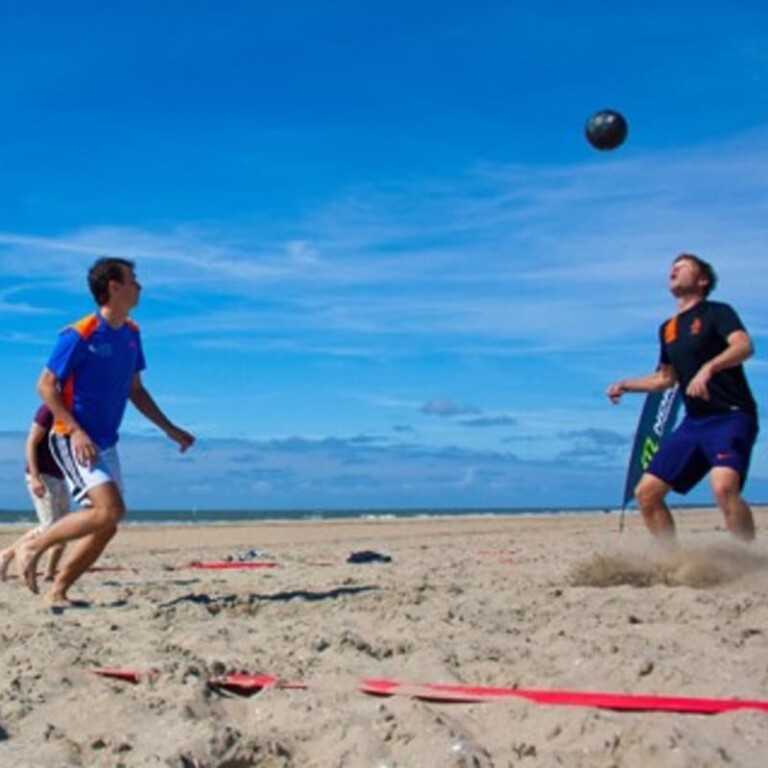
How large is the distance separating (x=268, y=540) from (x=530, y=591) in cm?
1270

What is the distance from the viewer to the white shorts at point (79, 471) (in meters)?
6.63

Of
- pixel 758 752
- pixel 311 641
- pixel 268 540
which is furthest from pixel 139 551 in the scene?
pixel 758 752

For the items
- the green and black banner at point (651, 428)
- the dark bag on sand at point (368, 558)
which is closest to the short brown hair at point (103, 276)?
the dark bag on sand at point (368, 558)

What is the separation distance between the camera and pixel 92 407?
22.4 feet

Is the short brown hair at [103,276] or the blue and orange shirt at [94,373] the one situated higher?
the short brown hair at [103,276]

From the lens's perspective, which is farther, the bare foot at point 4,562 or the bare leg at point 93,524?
the bare foot at point 4,562

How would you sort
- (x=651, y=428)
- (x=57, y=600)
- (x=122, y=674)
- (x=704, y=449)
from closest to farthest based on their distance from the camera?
1. (x=122, y=674)
2. (x=57, y=600)
3. (x=704, y=449)
4. (x=651, y=428)

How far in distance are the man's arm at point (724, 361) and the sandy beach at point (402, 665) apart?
0.99 m

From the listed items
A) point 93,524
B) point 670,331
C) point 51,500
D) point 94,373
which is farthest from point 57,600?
point 670,331

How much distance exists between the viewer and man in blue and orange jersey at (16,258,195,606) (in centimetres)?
660

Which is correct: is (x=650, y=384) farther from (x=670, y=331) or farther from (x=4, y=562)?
(x=4, y=562)

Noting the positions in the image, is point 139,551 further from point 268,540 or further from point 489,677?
point 489,677

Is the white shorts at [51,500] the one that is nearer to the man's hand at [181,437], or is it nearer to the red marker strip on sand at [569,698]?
the man's hand at [181,437]

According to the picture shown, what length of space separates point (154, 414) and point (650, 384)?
3219mm
